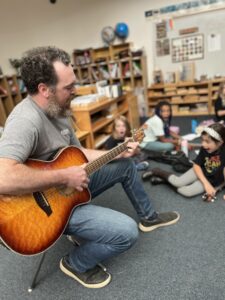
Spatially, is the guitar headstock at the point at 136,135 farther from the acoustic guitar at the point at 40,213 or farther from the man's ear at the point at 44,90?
the man's ear at the point at 44,90

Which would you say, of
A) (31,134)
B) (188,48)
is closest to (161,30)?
(188,48)

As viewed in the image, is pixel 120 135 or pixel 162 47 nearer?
pixel 120 135

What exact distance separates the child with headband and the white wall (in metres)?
3.43

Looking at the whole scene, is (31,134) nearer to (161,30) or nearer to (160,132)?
(160,132)

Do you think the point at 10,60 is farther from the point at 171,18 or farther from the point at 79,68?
the point at 171,18

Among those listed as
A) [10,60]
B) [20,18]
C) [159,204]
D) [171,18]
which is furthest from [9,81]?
[159,204]

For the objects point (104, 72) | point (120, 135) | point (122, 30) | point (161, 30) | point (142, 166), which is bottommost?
point (142, 166)

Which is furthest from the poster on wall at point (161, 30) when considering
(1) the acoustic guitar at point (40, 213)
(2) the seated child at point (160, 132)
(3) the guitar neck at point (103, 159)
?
(1) the acoustic guitar at point (40, 213)

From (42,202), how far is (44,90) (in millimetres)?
544

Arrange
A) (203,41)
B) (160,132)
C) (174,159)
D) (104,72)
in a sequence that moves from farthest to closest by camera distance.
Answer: (104,72) < (203,41) < (160,132) < (174,159)

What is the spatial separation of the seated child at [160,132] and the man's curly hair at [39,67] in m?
1.92

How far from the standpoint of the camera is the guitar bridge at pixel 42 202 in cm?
123

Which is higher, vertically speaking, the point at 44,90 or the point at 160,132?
the point at 44,90

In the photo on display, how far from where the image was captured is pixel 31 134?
1187 millimetres
